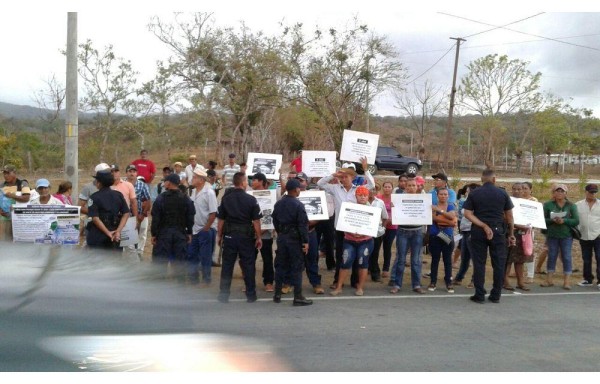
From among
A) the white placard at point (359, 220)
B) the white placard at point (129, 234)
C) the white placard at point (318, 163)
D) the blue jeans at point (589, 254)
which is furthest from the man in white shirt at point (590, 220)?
the white placard at point (129, 234)

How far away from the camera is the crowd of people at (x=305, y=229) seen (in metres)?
8.34

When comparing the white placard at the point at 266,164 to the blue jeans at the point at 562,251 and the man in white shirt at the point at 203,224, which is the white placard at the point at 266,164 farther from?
the blue jeans at the point at 562,251

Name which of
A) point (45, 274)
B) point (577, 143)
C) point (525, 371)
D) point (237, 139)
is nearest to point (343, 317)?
Answer: point (525, 371)

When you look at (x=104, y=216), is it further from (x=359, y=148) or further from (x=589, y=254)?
(x=589, y=254)

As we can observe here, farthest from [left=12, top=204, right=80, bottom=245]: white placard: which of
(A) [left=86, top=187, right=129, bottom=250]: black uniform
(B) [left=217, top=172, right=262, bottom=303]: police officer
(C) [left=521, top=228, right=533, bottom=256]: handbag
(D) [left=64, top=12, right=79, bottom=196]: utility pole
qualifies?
(C) [left=521, top=228, right=533, bottom=256]: handbag

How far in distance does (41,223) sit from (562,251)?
8208mm

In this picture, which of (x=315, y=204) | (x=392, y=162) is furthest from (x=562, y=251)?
(x=392, y=162)

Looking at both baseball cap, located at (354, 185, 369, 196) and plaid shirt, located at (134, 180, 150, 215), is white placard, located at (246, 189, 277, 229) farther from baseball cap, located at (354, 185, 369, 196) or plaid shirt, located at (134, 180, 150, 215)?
plaid shirt, located at (134, 180, 150, 215)

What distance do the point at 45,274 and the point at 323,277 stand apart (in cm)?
744

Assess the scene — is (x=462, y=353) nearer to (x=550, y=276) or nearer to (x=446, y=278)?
(x=446, y=278)

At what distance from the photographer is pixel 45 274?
343 cm

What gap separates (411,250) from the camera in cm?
949

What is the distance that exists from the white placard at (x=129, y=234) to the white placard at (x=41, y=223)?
750 millimetres

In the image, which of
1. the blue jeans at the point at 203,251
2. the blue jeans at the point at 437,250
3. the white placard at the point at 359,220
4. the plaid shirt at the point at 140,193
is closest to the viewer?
the white placard at the point at 359,220
